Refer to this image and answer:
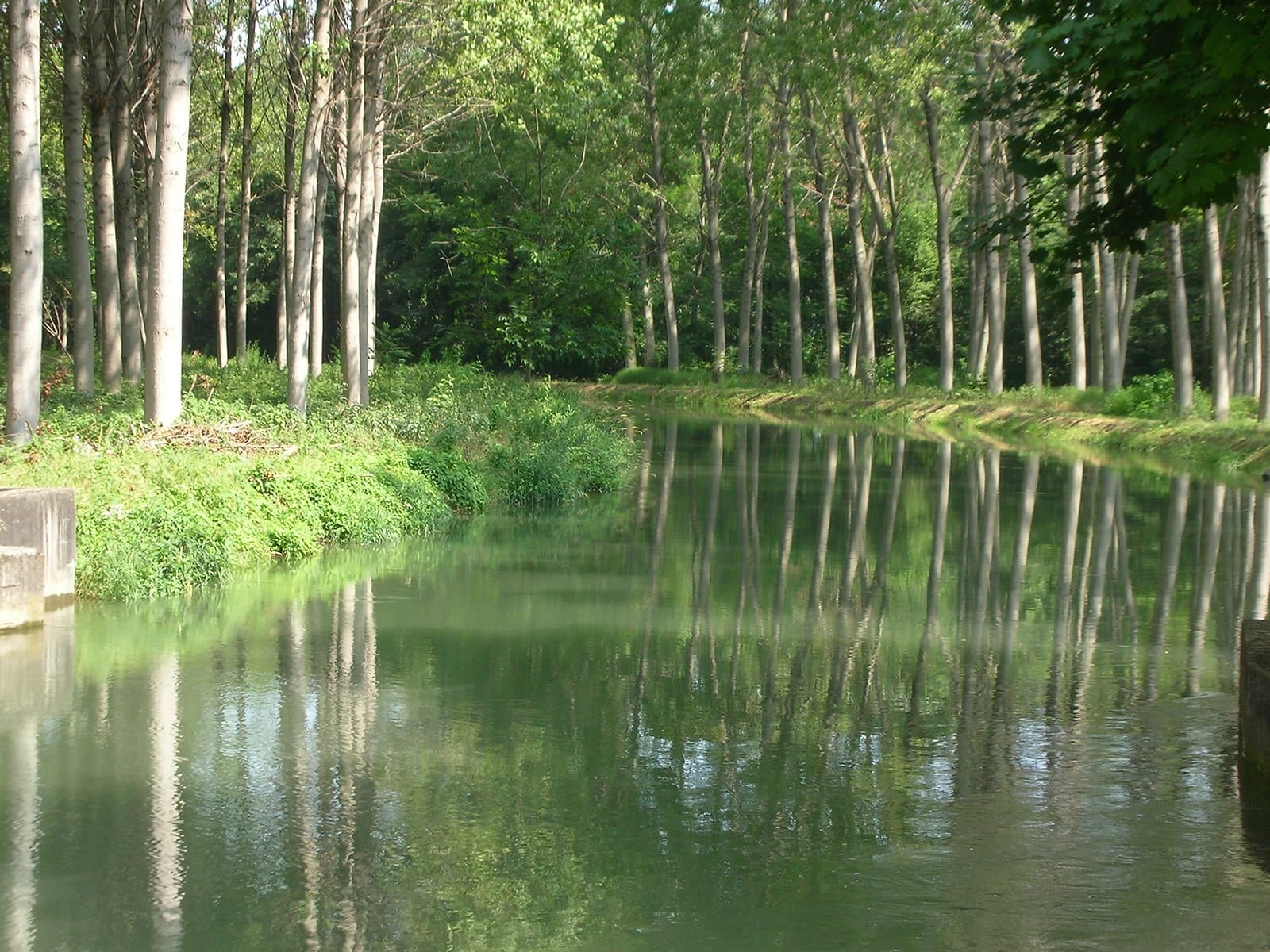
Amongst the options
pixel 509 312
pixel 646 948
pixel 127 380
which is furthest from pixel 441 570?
pixel 509 312

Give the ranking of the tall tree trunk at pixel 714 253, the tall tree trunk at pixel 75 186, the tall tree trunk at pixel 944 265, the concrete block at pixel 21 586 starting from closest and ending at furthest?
the concrete block at pixel 21 586 < the tall tree trunk at pixel 75 186 < the tall tree trunk at pixel 944 265 < the tall tree trunk at pixel 714 253

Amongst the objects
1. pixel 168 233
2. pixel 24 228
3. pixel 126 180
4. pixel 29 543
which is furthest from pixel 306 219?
pixel 29 543

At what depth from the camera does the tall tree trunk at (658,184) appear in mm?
57719

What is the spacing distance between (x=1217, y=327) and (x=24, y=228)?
26.0 m

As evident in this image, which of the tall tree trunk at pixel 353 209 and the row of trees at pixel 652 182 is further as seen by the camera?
the tall tree trunk at pixel 353 209

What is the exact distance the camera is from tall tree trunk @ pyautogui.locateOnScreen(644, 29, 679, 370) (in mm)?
57719

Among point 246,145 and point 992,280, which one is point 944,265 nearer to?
point 992,280

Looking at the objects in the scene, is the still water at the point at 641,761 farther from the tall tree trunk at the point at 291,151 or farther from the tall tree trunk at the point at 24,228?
the tall tree trunk at the point at 291,151

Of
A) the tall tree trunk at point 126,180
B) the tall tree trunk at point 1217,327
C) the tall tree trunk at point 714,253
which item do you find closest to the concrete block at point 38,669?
the tall tree trunk at point 126,180

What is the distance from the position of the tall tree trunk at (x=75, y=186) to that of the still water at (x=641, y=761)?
10093 millimetres

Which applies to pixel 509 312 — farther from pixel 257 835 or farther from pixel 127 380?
pixel 257 835

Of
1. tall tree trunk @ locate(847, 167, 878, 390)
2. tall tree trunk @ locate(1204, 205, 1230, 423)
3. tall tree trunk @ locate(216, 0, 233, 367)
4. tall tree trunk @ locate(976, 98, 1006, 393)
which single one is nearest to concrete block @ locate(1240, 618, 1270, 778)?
tall tree trunk @ locate(1204, 205, 1230, 423)

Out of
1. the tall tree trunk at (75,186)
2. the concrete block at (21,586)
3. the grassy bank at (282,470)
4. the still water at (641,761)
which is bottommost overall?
the still water at (641,761)

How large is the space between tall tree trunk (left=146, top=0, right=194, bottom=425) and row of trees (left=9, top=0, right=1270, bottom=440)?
5 centimetres
